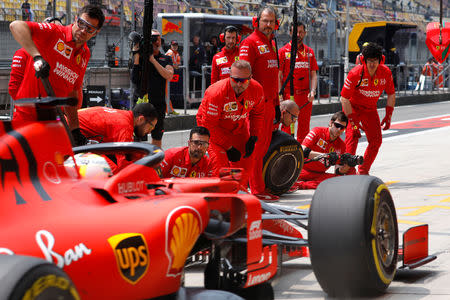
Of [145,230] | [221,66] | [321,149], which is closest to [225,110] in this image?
[321,149]

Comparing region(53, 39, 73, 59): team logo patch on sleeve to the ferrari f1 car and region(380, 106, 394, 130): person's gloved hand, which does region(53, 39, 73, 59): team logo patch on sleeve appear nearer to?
the ferrari f1 car

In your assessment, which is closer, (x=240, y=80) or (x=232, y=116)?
(x=240, y=80)

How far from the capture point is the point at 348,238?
3.91 m

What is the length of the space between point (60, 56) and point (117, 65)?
10.9m

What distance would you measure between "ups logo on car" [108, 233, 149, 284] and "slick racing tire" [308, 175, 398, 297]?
3.88 ft

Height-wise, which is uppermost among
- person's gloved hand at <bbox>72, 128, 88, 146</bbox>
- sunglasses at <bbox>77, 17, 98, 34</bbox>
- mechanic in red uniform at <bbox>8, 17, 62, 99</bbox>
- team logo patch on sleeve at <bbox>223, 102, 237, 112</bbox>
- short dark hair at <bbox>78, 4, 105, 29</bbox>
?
short dark hair at <bbox>78, 4, 105, 29</bbox>

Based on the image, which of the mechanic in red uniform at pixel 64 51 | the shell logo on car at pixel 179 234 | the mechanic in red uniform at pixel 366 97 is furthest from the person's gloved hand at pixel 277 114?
the shell logo on car at pixel 179 234

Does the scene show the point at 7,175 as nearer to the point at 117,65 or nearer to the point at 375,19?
the point at 117,65

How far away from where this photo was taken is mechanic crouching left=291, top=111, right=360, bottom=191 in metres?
8.85

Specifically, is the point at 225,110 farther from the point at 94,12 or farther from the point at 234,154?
the point at 94,12

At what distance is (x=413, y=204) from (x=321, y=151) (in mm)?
1719

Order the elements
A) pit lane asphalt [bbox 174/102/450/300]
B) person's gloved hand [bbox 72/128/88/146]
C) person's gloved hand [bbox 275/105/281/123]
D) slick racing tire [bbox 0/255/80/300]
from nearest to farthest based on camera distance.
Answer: slick racing tire [bbox 0/255/80/300]
pit lane asphalt [bbox 174/102/450/300]
person's gloved hand [bbox 72/128/88/146]
person's gloved hand [bbox 275/105/281/123]

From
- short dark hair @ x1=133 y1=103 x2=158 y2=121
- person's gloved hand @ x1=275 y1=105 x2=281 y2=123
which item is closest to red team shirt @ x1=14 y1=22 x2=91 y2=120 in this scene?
short dark hair @ x1=133 y1=103 x2=158 y2=121

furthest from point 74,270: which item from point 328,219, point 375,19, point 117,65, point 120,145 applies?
point 375,19
